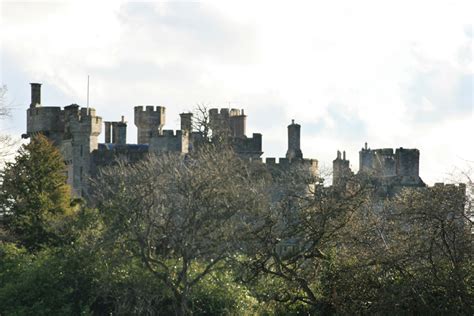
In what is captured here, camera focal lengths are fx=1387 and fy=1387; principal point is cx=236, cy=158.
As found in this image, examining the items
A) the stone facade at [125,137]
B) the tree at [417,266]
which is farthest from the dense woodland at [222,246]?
the stone facade at [125,137]

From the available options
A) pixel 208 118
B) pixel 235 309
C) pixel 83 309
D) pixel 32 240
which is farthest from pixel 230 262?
pixel 208 118

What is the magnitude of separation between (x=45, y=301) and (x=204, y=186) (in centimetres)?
478

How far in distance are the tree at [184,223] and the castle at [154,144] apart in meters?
16.4

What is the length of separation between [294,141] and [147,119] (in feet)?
22.6

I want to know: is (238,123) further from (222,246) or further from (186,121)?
(222,246)

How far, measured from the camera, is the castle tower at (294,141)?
55.1 metres

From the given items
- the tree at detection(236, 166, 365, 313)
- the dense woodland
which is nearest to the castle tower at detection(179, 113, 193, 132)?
the dense woodland

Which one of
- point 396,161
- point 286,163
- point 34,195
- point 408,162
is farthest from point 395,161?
point 34,195

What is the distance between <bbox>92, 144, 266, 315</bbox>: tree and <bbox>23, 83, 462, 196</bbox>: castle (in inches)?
645

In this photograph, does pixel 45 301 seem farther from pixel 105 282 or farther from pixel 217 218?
pixel 217 218

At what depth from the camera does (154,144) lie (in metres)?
53.6

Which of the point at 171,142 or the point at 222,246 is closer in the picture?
the point at 222,246

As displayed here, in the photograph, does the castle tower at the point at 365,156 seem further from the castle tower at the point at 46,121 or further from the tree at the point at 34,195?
the tree at the point at 34,195

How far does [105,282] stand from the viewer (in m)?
33.2
